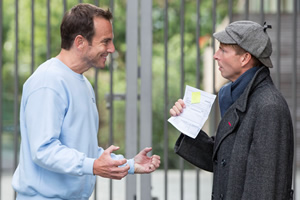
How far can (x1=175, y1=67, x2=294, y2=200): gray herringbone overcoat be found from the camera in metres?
2.42

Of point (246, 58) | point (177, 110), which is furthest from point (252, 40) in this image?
point (177, 110)

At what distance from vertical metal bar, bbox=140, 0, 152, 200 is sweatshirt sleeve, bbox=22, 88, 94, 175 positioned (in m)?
1.68

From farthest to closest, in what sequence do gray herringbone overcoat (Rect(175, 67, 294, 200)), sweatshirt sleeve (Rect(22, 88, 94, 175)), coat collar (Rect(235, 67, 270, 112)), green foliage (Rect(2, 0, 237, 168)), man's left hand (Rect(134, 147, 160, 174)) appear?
green foliage (Rect(2, 0, 237, 168))
man's left hand (Rect(134, 147, 160, 174))
coat collar (Rect(235, 67, 270, 112))
gray herringbone overcoat (Rect(175, 67, 294, 200))
sweatshirt sleeve (Rect(22, 88, 94, 175))

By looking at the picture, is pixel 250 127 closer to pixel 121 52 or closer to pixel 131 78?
pixel 131 78

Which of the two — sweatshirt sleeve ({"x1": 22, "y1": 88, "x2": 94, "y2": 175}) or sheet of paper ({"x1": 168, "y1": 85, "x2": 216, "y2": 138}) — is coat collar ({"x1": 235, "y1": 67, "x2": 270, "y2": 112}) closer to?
sheet of paper ({"x1": 168, "y1": 85, "x2": 216, "y2": 138})

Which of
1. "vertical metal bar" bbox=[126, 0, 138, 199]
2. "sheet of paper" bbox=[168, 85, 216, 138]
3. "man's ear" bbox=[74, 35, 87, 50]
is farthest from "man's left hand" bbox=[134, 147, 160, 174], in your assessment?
"vertical metal bar" bbox=[126, 0, 138, 199]

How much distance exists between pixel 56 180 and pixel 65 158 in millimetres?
183

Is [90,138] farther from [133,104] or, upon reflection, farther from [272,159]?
[133,104]

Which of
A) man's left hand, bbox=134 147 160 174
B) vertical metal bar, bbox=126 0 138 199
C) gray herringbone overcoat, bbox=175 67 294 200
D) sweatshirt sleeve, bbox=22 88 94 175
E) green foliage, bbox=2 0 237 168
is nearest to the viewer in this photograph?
sweatshirt sleeve, bbox=22 88 94 175

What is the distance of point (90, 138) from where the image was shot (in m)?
2.43

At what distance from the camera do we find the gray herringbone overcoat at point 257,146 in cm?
242

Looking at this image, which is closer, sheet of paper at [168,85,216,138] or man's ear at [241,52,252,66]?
man's ear at [241,52,252,66]

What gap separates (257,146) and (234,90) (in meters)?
0.33

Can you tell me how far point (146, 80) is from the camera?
3.97 m
